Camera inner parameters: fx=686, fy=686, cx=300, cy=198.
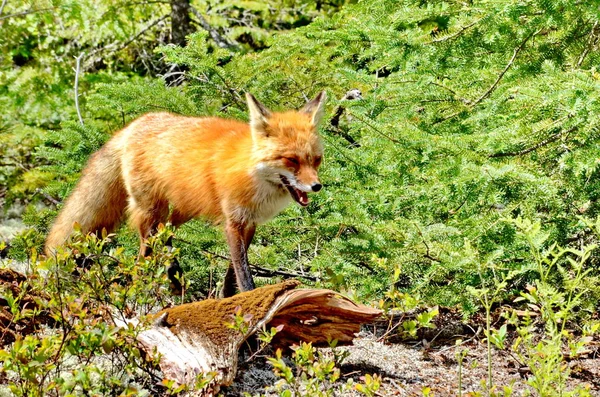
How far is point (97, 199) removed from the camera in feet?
16.1

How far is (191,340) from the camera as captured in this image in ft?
10.4

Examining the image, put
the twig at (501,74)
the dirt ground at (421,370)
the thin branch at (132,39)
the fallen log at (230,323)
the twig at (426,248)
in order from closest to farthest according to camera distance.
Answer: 1. the fallen log at (230,323)
2. the dirt ground at (421,370)
3. the twig at (426,248)
4. the twig at (501,74)
5. the thin branch at (132,39)

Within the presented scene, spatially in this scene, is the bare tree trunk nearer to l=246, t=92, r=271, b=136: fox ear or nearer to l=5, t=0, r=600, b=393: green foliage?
l=5, t=0, r=600, b=393: green foliage

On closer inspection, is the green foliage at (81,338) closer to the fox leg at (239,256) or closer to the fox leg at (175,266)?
the fox leg at (239,256)

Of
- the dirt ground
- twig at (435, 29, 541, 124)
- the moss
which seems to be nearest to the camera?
the moss

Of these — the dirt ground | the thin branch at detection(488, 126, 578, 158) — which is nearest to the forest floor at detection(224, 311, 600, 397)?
the dirt ground

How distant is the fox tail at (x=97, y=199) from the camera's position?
4.85 meters

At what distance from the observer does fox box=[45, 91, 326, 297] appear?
4105 mm

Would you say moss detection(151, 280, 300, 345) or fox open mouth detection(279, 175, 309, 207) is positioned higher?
fox open mouth detection(279, 175, 309, 207)

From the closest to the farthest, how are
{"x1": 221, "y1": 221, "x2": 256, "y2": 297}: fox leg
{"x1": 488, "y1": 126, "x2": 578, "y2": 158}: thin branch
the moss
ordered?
the moss, {"x1": 488, "y1": 126, "x2": 578, "y2": 158}: thin branch, {"x1": 221, "y1": 221, "x2": 256, "y2": 297}: fox leg

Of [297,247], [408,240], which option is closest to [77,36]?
[297,247]

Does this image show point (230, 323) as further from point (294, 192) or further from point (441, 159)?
point (441, 159)

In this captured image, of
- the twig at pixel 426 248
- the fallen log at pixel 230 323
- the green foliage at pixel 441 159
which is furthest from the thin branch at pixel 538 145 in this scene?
the fallen log at pixel 230 323

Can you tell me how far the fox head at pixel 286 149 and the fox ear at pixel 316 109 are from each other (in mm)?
82
